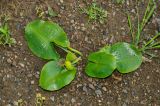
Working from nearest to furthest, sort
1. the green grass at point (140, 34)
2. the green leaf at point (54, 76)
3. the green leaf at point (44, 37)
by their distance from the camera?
the green leaf at point (54, 76)
the green leaf at point (44, 37)
the green grass at point (140, 34)

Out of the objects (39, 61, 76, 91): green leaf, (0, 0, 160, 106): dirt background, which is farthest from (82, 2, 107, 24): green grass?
(39, 61, 76, 91): green leaf

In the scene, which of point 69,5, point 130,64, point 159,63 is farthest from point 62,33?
point 159,63

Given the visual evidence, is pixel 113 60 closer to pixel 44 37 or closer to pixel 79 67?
pixel 79 67

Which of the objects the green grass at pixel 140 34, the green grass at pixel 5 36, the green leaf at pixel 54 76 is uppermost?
the green grass at pixel 5 36

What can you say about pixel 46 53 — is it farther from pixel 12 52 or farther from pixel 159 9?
pixel 159 9

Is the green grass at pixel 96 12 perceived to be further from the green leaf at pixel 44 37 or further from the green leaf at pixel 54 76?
the green leaf at pixel 54 76

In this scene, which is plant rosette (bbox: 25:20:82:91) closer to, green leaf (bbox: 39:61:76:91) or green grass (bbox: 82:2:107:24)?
green leaf (bbox: 39:61:76:91)

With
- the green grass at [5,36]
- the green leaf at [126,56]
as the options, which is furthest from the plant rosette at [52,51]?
the green leaf at [126,56]
